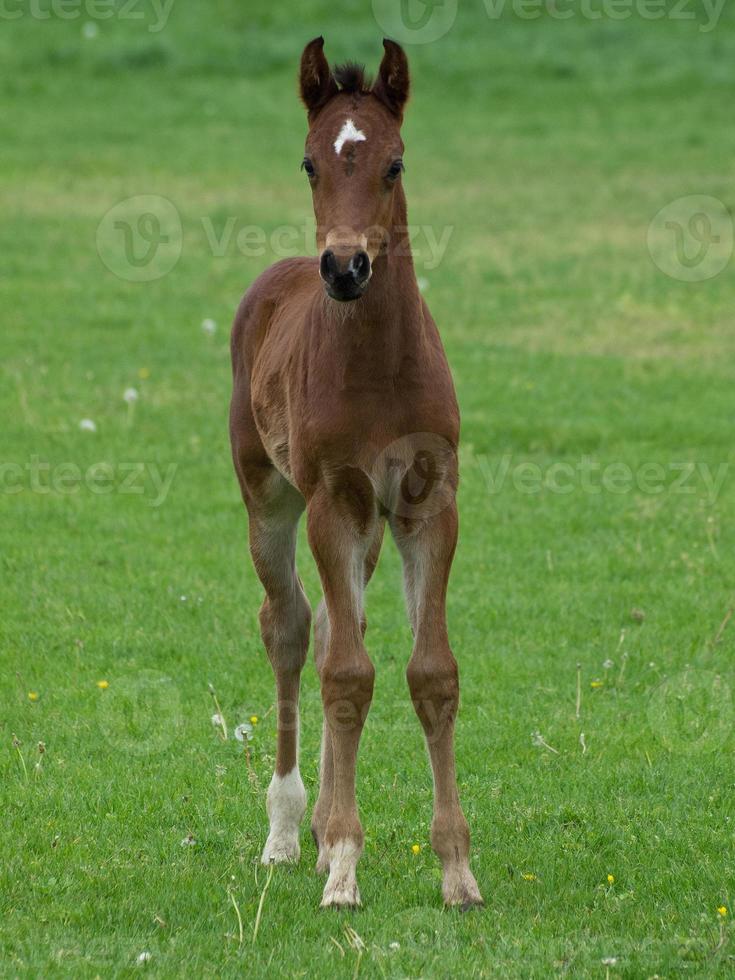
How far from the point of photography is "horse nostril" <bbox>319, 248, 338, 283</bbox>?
189 inches

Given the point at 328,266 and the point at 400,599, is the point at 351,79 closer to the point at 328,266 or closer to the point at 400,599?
the point at 328,266

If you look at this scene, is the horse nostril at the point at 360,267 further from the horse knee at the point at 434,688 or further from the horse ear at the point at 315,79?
the horse knee at the point at 434,688

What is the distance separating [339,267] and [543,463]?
23.5 feet

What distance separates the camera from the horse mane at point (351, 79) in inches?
213

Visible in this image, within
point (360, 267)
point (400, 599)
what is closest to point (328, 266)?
point (360, 267)

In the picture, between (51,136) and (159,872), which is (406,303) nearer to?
(159,872)

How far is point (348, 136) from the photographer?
517cm

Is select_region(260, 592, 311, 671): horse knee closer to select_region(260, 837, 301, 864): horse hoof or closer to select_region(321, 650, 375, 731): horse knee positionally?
select_region(260, 837, 301, 864): horse hoof

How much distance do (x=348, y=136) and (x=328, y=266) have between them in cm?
61

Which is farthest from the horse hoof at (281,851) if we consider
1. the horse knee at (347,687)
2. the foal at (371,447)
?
the horse knee at (347,687)

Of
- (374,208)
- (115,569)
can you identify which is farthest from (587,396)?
(374,208)

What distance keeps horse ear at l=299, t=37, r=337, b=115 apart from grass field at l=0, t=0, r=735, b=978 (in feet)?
9.41

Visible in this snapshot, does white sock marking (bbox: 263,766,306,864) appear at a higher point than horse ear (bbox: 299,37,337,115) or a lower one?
lower

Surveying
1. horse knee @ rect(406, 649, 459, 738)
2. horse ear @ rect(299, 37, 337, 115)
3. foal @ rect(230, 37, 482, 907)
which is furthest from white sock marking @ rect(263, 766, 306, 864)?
horse ear @ rect(299, 37, 337, 115)
